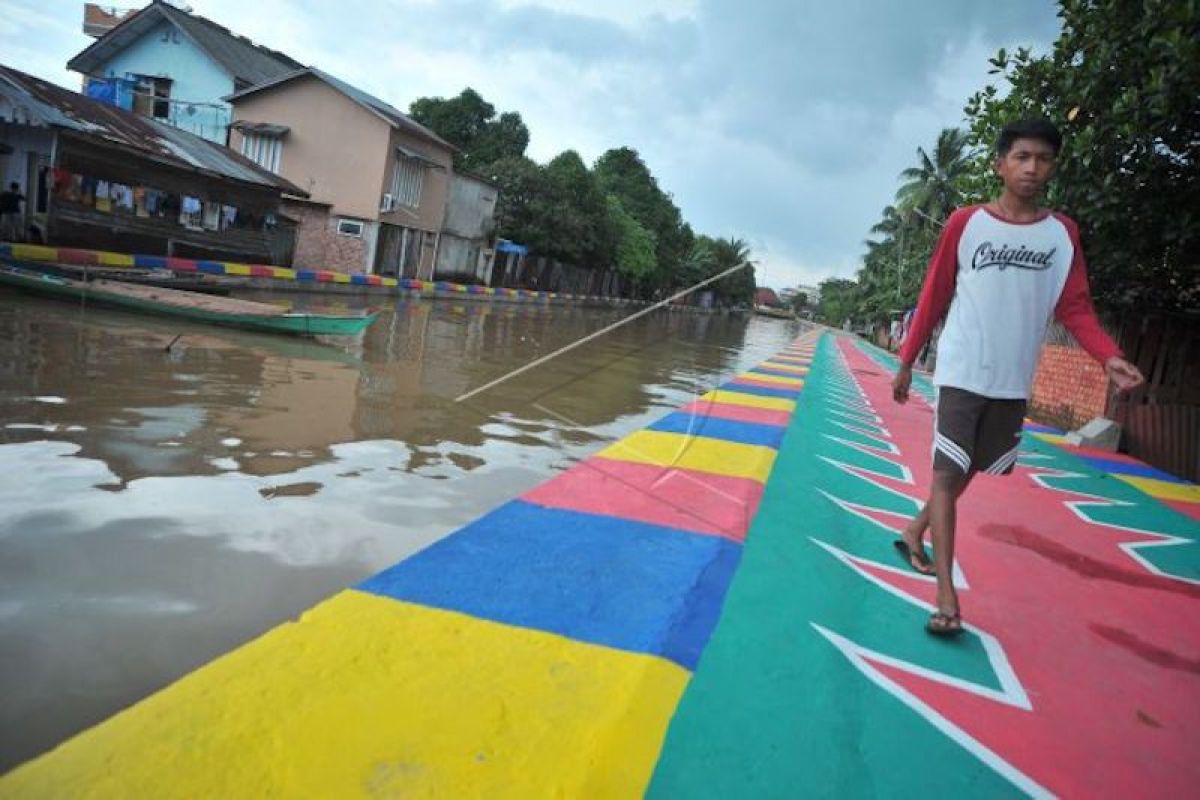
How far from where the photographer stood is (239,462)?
5008 mm

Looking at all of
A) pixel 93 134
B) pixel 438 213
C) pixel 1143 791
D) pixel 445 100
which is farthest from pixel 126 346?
pixel 445 100

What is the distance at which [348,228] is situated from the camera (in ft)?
Answer: 87.6

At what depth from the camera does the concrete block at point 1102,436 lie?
10.1 metres

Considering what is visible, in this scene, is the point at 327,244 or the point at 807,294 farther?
the point at 807,294

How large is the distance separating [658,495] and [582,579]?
1.54 metres

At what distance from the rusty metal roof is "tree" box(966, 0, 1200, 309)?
16216 mm

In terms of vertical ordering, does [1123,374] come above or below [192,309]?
above

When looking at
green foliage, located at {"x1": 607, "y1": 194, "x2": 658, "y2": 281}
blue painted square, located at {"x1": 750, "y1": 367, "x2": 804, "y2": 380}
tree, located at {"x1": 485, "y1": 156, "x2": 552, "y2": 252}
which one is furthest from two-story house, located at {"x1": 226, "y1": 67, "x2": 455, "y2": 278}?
green foliage, located at {"x1": 607, "y1": 194, "x2": 658, "y2": 281}

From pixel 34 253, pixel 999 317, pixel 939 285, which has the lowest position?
pixel 34 253

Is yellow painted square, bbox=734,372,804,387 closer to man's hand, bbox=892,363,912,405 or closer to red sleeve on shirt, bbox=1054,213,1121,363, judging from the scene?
man's hand, bbox=892,363,912,405

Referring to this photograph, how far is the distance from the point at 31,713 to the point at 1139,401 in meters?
12.1

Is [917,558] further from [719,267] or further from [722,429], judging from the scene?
[719,267]

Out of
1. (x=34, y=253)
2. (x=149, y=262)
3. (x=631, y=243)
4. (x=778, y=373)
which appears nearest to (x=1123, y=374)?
(x=778, y=373)

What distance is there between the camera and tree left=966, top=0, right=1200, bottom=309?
22.5ft
